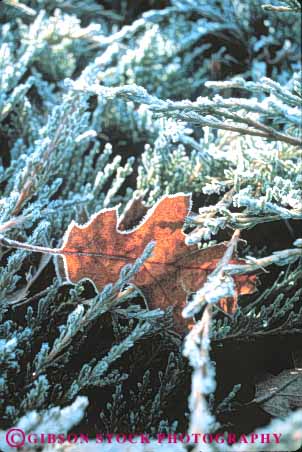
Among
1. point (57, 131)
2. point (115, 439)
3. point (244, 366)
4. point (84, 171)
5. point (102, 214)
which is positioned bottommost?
point (244, 366)

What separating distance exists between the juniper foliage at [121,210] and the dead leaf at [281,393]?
0.04 m

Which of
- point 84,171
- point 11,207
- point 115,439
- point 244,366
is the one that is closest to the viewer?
point 115,439

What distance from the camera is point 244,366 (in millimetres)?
1399

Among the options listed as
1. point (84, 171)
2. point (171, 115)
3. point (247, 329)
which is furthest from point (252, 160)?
point (84, 171)

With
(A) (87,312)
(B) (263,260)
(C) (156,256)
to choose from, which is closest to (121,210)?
(C) (156,256)

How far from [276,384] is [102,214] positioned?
1.97ft

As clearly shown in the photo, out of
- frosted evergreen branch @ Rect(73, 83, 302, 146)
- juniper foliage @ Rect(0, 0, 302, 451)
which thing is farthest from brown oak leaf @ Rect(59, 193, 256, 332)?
frosted evergreen branch @ Rect(73, 83, 302, 146)

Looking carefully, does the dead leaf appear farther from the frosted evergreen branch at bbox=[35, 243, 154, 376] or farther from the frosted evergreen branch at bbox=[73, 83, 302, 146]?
the frosted evergreen branch at bbox=[73, 83, 302, 146]

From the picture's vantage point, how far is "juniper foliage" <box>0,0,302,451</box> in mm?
1130

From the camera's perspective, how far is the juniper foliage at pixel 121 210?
1130 mm

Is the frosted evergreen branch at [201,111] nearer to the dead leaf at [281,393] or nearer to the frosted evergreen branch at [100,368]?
the frosted evergreen branch at [100,368]

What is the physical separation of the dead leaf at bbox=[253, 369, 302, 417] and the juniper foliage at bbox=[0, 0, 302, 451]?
0.04 metres

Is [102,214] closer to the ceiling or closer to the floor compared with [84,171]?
closer to the ceiling

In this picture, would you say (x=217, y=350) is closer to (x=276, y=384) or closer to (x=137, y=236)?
(x=276, y=384)
